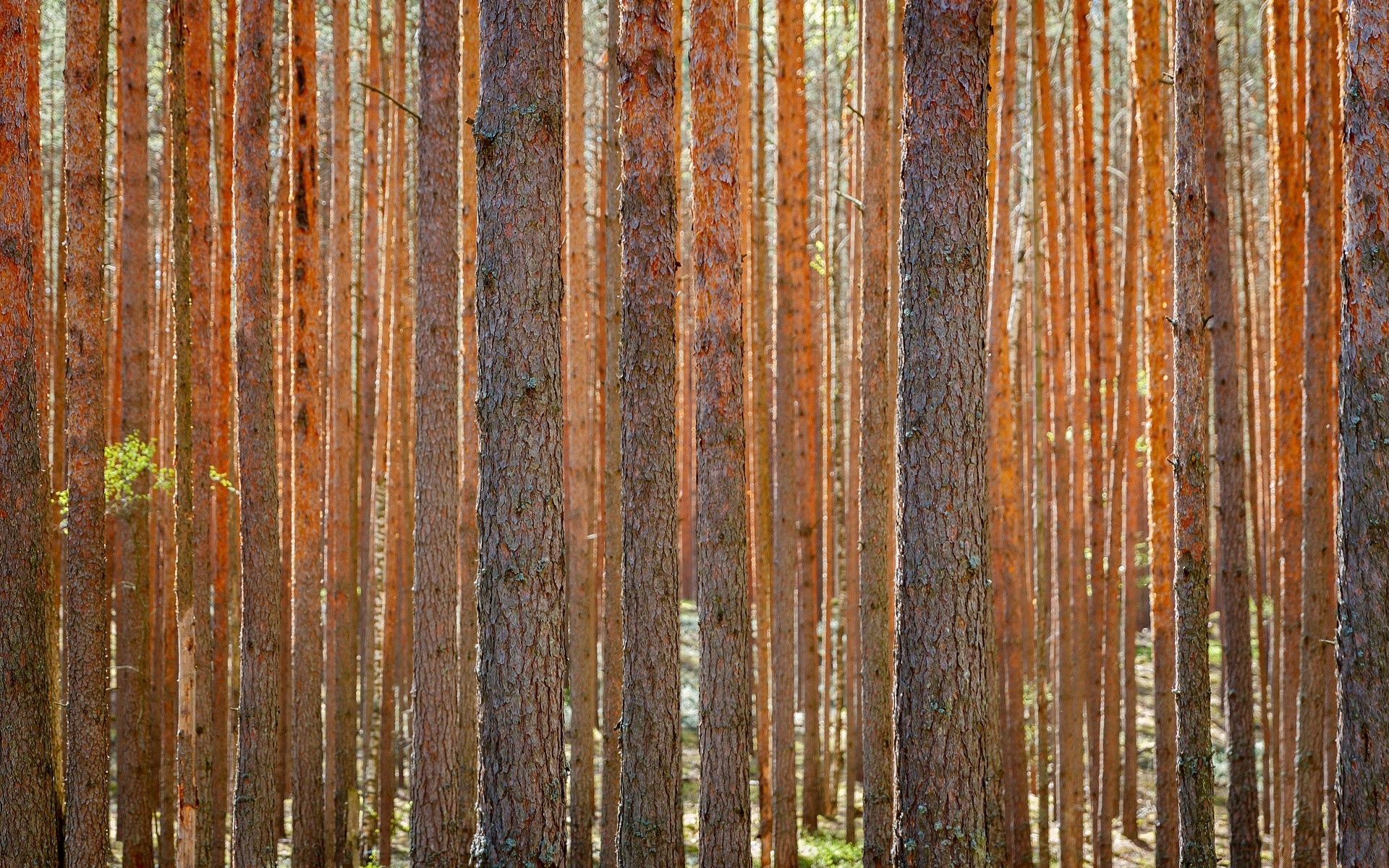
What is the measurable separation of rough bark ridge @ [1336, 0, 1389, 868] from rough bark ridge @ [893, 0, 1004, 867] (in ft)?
5.61

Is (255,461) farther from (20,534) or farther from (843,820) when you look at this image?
(843,820)

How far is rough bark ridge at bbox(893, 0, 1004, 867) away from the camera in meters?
4.80

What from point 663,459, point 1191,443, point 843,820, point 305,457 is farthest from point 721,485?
point 843,820

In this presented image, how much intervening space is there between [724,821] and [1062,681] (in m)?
3.55

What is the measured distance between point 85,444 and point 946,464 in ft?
17.0

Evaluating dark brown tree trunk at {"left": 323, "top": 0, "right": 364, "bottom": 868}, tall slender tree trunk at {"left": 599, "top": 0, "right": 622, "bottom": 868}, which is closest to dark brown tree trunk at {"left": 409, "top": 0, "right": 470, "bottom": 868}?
tall slender tree trunk at {"left": 599, "top": 0, "right": 622, "bottom": 868}

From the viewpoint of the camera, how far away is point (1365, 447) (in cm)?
505

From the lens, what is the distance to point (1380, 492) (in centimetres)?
498

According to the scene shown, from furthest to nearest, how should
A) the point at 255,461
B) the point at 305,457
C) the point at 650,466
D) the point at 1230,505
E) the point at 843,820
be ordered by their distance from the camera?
the point at 843,820
the point at 305,457
the point at 1230,505
the point at 255,461
the point at 650,466

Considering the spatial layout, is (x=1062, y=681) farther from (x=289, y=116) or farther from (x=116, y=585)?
(x=116, y=585)

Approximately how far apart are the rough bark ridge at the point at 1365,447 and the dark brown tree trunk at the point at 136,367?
7.24 metres

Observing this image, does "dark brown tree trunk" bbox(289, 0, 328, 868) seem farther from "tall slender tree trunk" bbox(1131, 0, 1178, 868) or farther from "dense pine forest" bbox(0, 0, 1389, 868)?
"tall slender tree trunk" bbox(1131, 0, 1178, 868)

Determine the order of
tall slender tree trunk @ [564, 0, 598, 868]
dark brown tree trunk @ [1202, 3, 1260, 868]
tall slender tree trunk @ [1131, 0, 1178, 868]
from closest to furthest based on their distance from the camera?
dark brown tree trunk @ [1202, 3, 1260, 868] → tall slender tree trunk @ [1131, 0, 1178, 868] → tall slender tree trunk @ [564, 0, 598, 868]

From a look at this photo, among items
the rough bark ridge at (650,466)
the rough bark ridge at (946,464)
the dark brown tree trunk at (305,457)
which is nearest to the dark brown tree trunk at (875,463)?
the rough bark ridge at (650,466)
